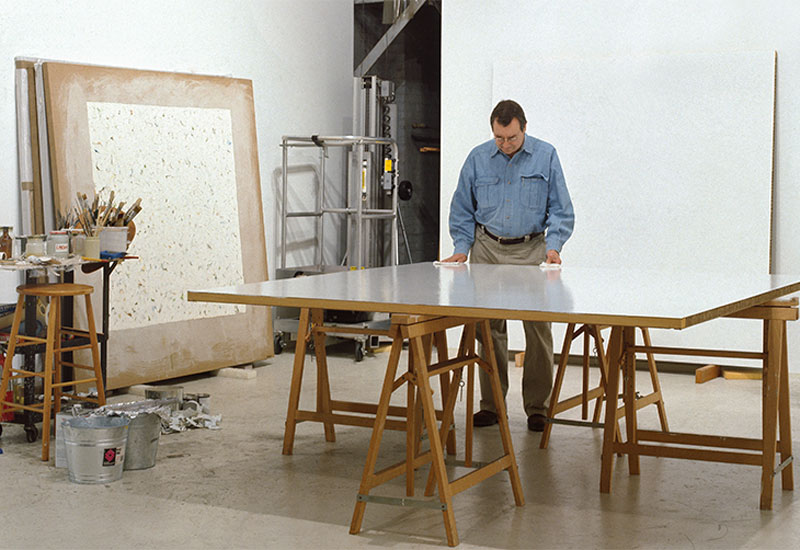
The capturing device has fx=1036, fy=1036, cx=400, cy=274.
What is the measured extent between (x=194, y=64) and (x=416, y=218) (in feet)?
10.9

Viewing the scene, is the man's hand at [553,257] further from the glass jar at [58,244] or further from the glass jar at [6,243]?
the glass jar at [6,243]

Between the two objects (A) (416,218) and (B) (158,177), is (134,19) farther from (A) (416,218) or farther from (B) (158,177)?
(A) (416,218)

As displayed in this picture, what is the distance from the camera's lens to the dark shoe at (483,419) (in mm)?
5332

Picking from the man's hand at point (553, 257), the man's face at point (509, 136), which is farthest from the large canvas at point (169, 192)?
the man's hand at point (553, 257)

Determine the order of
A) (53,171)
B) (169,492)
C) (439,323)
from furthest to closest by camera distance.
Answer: (53,171) → (169,492) → (439,323)

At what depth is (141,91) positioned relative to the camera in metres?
6.38

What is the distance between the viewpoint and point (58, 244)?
15.9 ft

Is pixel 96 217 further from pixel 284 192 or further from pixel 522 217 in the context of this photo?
pixel 284 192

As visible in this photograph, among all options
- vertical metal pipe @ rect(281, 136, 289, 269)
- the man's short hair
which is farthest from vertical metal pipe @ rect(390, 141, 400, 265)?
the man's short hair

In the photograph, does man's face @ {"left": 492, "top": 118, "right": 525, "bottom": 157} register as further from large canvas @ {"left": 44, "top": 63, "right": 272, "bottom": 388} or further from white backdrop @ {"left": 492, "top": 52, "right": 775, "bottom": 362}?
large canvas @ {"left": 44, "top": 63, "right": 272, "bottom": 388}

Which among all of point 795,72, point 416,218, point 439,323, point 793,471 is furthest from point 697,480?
point 416,218

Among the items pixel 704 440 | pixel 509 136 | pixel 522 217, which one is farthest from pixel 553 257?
pixel 704 440

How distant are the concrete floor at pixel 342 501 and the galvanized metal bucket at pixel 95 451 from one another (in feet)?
0.17

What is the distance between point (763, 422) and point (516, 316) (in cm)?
139
